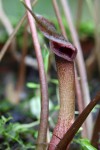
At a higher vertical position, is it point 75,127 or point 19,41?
point 19,41

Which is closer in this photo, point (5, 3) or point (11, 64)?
point (11, 64)

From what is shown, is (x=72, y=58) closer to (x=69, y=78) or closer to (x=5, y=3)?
(x=69, y=78)

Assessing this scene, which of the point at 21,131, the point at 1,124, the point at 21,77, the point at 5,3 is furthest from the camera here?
the point at 5,3

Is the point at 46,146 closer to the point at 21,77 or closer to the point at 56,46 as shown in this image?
the point at 56,46

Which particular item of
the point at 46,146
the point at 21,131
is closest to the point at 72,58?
the point at 46,146

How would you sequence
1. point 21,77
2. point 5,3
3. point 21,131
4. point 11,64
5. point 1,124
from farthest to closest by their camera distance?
1. point 5,3
2. point 11,64
3. point 21,77
4. point 21,131
5. point 1,124

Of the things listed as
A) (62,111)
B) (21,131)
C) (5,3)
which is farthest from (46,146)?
(5,3)

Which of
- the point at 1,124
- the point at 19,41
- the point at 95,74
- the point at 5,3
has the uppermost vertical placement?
the point at 5,3

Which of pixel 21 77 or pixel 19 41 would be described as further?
pixel 19 41

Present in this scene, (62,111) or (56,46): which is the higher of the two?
(56,46)
